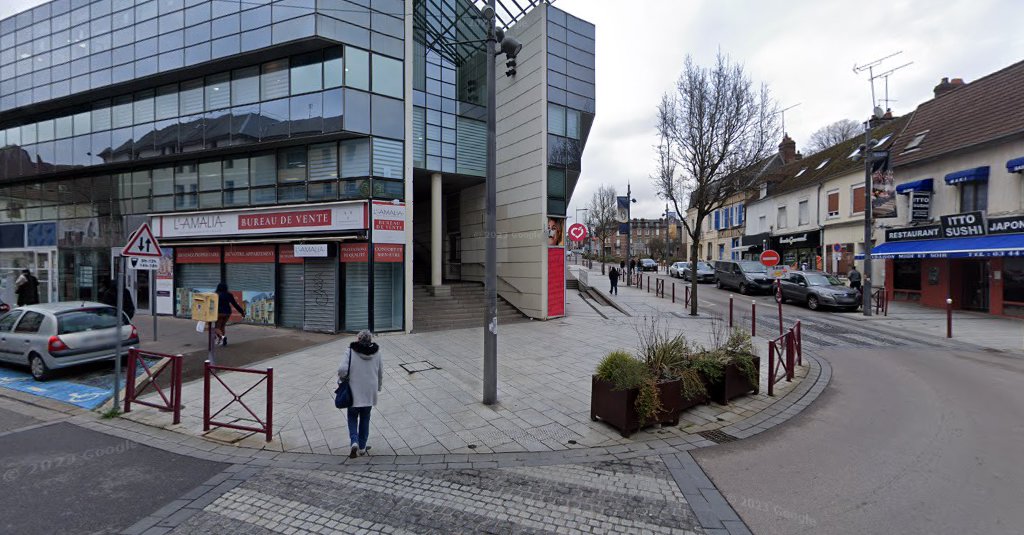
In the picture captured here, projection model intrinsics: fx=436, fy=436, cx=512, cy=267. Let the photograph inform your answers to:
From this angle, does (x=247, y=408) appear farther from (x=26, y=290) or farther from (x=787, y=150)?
(x=787, y=150)

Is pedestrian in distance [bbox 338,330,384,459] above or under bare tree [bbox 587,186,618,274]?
under

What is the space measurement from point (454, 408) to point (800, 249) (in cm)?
2913

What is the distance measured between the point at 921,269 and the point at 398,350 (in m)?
21.8

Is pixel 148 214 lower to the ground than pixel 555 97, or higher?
lower

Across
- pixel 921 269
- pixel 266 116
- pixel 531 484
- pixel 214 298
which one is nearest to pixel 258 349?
pixel 214 298

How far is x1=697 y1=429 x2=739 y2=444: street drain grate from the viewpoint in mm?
5305

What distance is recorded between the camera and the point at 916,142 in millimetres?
20016

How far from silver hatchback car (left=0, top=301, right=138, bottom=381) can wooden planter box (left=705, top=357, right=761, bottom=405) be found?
1042 centimetres

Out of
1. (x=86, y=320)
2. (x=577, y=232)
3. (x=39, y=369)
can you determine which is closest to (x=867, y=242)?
(x=577, y=232)

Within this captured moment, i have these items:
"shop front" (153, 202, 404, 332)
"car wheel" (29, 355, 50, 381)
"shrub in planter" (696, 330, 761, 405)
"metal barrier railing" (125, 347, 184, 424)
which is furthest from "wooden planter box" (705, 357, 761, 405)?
"car wheel" (29, 355, 50, 381)

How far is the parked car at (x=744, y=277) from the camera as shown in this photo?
22.9 m

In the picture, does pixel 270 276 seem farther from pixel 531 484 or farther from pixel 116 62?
pixel 531 484

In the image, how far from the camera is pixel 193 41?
44.3 ft

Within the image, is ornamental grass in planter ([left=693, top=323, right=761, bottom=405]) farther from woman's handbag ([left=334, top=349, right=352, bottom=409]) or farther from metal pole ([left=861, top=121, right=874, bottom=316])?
metal pole ([left=861, top=121, right=874, bottom=316])
